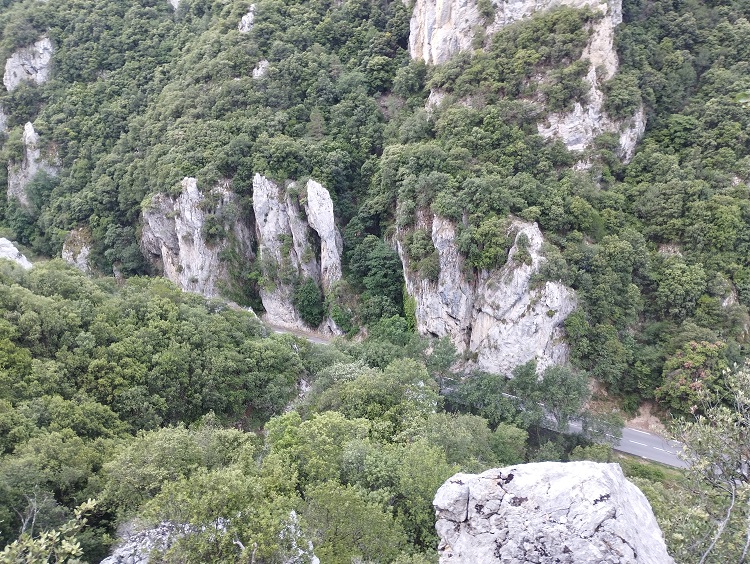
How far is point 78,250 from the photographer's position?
5334cm

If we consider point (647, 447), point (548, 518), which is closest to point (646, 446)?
point (647, 447)

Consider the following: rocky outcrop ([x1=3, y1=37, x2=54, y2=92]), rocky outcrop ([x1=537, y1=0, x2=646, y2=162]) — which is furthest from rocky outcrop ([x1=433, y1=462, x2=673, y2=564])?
rocky outcrop ([x1=3, y1=37, x2=54, y2=92])

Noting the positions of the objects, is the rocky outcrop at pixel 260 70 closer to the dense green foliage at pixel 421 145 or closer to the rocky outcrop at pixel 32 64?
the dense green foliage at pixel 421 145

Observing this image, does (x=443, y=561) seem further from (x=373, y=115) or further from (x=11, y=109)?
(x=11, y=109)

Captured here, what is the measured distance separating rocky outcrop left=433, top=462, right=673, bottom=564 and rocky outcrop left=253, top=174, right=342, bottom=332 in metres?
35.7

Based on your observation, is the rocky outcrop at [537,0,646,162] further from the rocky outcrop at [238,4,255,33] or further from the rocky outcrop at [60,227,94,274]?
the rocky outcrop at [60,227,94,274]

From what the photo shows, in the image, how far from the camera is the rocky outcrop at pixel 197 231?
47.4m

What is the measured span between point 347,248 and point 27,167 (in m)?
43.5

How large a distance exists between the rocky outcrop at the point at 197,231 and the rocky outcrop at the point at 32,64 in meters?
31.5

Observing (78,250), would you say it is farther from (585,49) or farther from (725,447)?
(725,447)

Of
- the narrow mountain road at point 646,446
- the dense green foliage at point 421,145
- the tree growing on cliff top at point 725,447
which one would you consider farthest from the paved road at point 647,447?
the tree growing on cliff top at point 725,447

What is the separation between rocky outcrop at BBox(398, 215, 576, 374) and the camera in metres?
35.7

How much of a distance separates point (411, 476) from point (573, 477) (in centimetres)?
894

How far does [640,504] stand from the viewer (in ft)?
35.8
